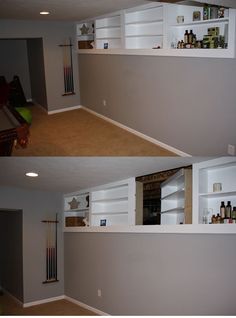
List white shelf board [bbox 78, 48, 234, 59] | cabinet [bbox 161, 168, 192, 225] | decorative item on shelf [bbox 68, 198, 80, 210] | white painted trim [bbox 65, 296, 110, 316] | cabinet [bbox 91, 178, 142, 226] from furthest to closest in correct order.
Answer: decorative item on shelf [bbox 68, 198, 80, 210], white painted trim [bbox 65, 296, 110, 316], cabinet [bbox 91, 178, 142, 226], cabinet [bbox 161, 168, 192, 225], white shelf board [bbox 78, 48, 234, 59]

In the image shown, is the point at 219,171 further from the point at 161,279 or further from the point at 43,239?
the point at 43,239

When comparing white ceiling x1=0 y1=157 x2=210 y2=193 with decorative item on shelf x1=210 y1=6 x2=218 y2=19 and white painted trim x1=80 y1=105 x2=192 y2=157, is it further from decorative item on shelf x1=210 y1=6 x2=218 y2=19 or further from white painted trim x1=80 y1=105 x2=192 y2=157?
decorative item on shelf x1=210 y1=6 x2=218 y2=19

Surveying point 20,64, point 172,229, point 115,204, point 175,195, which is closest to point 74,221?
point 115,204

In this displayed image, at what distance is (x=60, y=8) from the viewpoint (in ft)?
20.8

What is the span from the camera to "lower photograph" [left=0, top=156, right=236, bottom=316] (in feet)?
14.0

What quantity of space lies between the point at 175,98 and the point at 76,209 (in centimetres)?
283

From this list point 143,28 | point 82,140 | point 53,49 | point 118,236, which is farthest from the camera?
point 53,49

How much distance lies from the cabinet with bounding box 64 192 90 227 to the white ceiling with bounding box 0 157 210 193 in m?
→ 1.17

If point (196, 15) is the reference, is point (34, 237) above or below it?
below

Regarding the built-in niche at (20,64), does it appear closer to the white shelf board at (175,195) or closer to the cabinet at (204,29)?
the cabinet at (204,29)

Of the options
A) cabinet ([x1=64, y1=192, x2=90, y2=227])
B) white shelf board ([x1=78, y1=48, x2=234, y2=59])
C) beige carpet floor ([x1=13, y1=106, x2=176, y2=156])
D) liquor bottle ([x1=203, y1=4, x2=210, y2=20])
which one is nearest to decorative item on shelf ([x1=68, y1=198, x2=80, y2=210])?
cabinet ([x1=64, y1=192, x2=90, y2=227])

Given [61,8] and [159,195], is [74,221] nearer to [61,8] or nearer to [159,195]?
[159,195]

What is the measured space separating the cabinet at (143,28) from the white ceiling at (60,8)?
11.7 inches

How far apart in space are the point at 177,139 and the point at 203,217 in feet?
5.47
